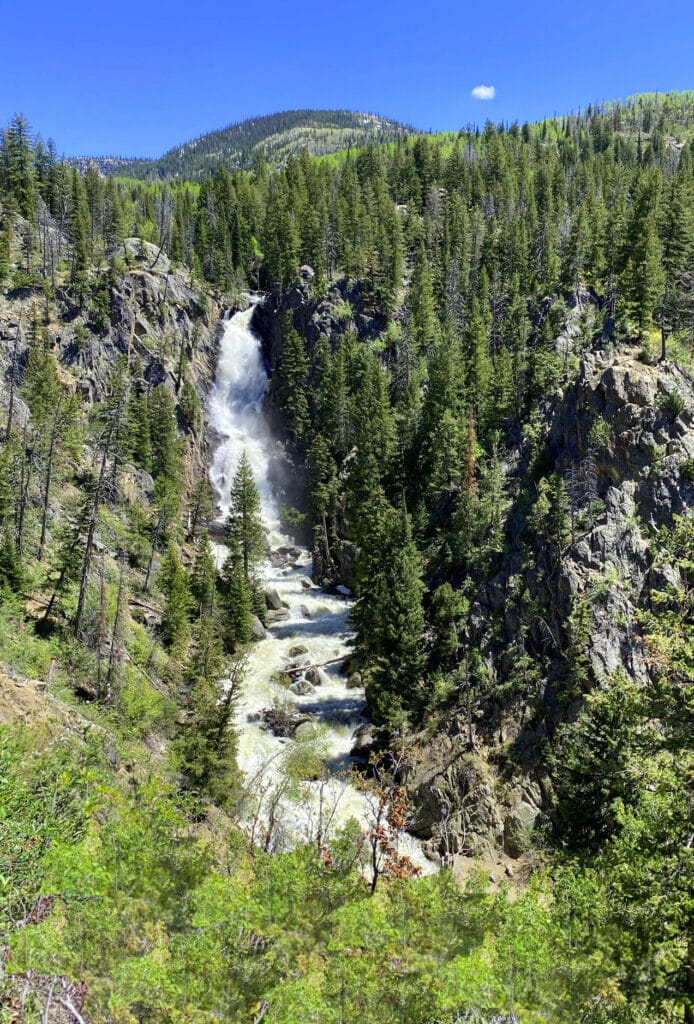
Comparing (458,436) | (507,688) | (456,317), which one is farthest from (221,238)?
(507,688)

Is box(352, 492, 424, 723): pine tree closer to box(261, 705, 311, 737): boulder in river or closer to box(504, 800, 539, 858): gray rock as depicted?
box(261, 705, 311, 737): boulder in river

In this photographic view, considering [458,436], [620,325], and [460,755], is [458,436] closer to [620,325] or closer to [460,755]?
[620,325]

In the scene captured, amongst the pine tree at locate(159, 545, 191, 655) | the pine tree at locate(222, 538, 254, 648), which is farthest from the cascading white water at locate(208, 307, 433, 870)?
the pine tree at locate(159, 545, 191, 655)

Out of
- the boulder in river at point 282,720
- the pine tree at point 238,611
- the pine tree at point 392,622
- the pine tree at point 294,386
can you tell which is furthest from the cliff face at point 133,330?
the boulder in river at point 282,720

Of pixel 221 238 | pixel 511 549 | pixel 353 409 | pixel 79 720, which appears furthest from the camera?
pixel 221 238

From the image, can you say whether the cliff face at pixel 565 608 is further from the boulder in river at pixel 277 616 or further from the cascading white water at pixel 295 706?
the boulder in river at pixel 277 616

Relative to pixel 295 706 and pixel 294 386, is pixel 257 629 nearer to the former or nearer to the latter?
pixel 295 706
